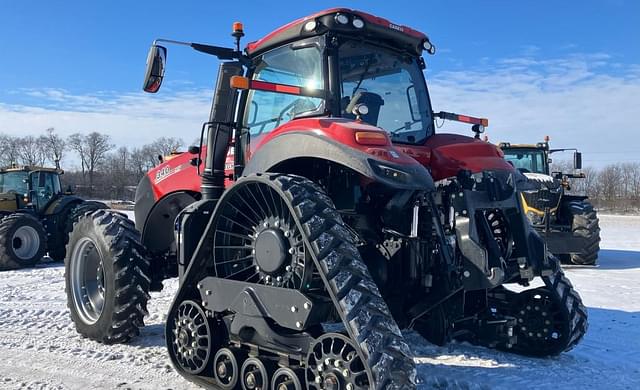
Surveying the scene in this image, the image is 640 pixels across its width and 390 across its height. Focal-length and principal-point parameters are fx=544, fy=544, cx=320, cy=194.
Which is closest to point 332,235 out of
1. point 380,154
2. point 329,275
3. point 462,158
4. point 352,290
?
point 329,275

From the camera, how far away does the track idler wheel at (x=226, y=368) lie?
3549 millimetres

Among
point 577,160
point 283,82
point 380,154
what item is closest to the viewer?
point 380,154

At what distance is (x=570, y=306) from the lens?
179 inches

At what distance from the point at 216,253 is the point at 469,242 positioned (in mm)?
1743

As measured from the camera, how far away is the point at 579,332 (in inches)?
179

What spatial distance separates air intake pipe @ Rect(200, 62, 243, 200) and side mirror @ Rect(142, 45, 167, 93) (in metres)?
0.47

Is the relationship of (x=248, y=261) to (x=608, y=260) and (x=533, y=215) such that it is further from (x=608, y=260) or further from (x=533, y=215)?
(x=608, y=260)

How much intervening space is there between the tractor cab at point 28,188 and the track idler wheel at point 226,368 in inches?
439

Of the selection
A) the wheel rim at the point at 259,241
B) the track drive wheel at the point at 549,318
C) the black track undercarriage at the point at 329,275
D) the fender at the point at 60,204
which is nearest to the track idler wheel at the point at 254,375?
the black track undercarriage at the point at 329,275

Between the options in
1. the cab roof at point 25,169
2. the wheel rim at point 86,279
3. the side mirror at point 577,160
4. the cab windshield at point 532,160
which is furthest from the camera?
the cab roof at point 25,169

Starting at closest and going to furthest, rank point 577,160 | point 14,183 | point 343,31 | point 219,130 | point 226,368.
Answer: point 226,368, point 343,31, point 219,130, point 577,160, point 14,183

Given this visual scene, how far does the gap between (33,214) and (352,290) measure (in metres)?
11.8

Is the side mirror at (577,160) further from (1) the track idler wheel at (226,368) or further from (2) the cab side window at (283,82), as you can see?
(1) the track idler wheel at (226,368)

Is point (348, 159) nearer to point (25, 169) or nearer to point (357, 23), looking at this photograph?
point (357, 23)
